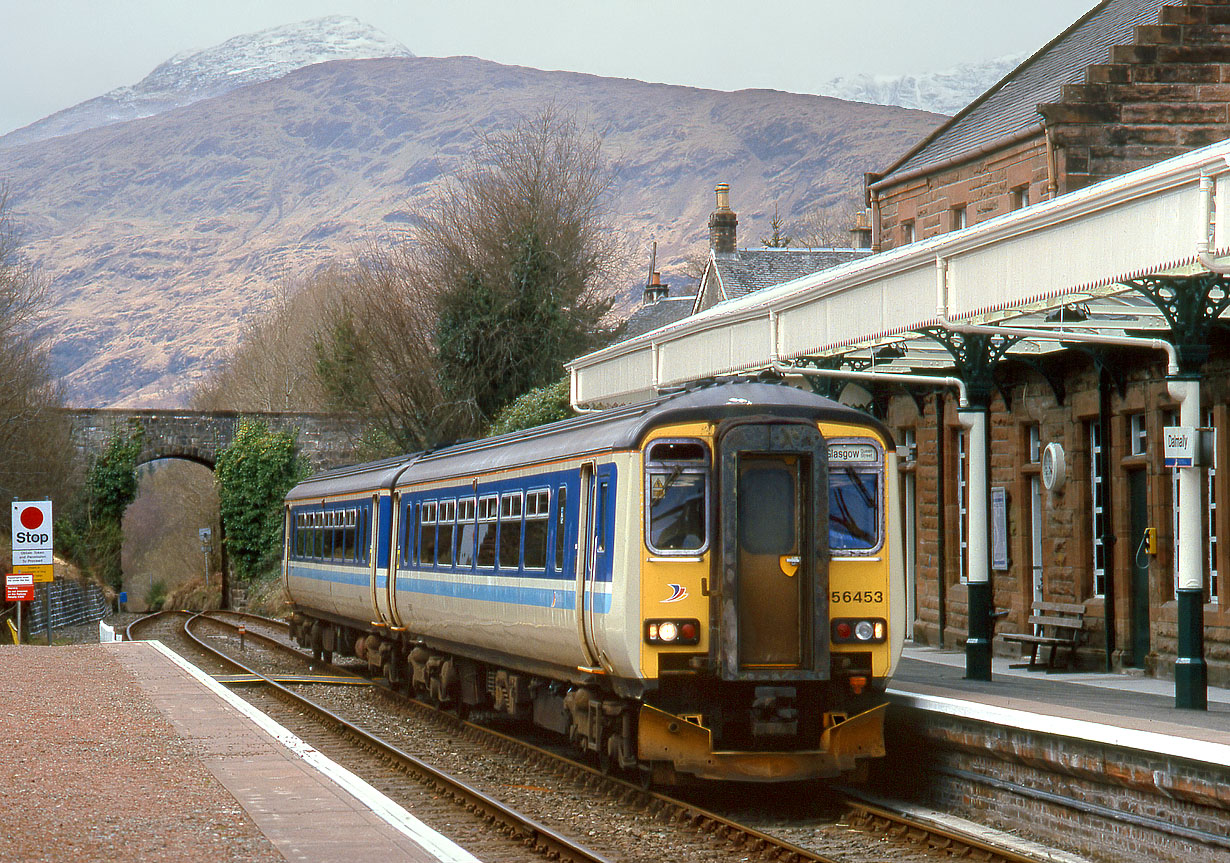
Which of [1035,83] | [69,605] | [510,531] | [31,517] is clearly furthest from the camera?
[69,605]

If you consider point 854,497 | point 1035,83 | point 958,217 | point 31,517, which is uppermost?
point 1035,83

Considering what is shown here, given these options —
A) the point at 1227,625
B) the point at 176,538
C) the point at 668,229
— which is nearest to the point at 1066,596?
the point at 1227,625

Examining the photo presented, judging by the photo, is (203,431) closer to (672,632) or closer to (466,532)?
(466,532)

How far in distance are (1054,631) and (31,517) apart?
18.9 metres

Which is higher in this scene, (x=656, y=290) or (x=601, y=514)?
(x=656, y=290)

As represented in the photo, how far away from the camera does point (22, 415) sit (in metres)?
47.2

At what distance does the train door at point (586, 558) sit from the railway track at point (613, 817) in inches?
44.6

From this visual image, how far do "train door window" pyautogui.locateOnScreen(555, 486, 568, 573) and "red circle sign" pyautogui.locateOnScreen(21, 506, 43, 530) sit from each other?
18271 mm

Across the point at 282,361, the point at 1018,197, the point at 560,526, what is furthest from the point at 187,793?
the point at 282,361

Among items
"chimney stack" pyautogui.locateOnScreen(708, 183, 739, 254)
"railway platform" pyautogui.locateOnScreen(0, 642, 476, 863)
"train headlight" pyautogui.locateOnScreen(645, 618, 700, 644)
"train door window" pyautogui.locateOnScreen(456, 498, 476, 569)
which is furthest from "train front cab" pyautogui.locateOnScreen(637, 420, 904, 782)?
"chimney stack" pyautogui.locateOnScreen(708, 183, 739, 254)

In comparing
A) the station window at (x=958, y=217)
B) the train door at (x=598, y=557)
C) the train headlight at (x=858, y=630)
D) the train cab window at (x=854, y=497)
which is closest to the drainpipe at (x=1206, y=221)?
the train cab window at (x=854, y=497)

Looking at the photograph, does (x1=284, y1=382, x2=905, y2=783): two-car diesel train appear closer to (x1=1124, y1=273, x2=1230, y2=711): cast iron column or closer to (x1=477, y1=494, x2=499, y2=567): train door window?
(x1=1124, y1=273, x2=1230, y2=711): cast iron column

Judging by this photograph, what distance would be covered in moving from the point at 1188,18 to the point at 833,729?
1354 centimetres

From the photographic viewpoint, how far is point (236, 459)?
5012cm
